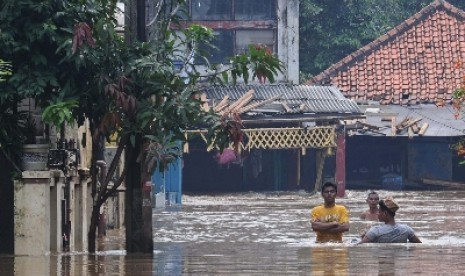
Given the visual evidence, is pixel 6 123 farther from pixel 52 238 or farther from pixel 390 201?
pixel 390 201

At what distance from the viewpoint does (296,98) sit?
4088cm

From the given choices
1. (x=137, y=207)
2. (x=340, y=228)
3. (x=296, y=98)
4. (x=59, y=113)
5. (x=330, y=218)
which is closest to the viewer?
(x=59, y=113)

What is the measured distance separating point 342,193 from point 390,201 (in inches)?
899

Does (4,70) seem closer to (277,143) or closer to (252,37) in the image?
(277,143)

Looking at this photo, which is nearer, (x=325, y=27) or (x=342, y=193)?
(x=342, y=193)

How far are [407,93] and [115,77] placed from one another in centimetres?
2876

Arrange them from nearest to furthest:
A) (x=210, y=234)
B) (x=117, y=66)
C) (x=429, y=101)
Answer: (x=117, y=66), (x=210, y=234), (x=429, y=101)

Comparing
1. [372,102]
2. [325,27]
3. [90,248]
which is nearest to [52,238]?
[90,248]

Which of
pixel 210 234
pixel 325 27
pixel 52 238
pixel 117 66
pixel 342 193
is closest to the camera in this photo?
pixel 117 66

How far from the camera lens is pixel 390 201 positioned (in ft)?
53.7

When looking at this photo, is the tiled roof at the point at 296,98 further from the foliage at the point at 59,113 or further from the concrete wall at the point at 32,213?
the foliage at the point at 59,113

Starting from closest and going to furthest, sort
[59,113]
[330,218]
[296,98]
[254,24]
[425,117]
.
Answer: [59,113]
[330,218]
[296,98]
[254,24]
[425,117]

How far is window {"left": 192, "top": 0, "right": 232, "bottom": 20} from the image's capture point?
4238 centimetres

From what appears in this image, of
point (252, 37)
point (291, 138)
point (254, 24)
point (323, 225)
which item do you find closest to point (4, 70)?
A: point (323, 225)
